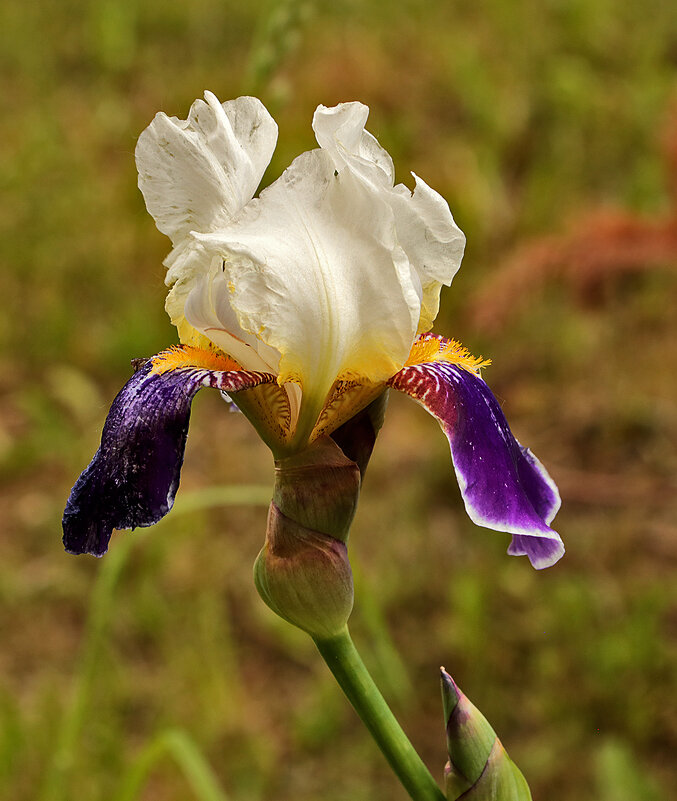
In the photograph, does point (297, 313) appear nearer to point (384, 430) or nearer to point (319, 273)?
point (319, 273)

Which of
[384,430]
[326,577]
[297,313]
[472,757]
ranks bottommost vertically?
[384,430]

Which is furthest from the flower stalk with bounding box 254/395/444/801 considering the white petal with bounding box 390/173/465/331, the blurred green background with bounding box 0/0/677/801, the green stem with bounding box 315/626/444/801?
the blurred green background with bounding box 0/0/677/801

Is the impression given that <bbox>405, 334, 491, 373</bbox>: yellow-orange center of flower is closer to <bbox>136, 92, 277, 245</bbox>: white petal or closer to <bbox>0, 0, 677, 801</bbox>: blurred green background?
<bbox>136, 92, 277, 245</bbox>: white petal

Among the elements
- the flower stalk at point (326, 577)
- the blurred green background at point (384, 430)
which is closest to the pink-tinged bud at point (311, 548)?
the flower stalk at point (326, 577)

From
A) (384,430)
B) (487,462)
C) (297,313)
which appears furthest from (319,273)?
(384,430)

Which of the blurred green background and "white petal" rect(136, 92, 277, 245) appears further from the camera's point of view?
the blurred green background
